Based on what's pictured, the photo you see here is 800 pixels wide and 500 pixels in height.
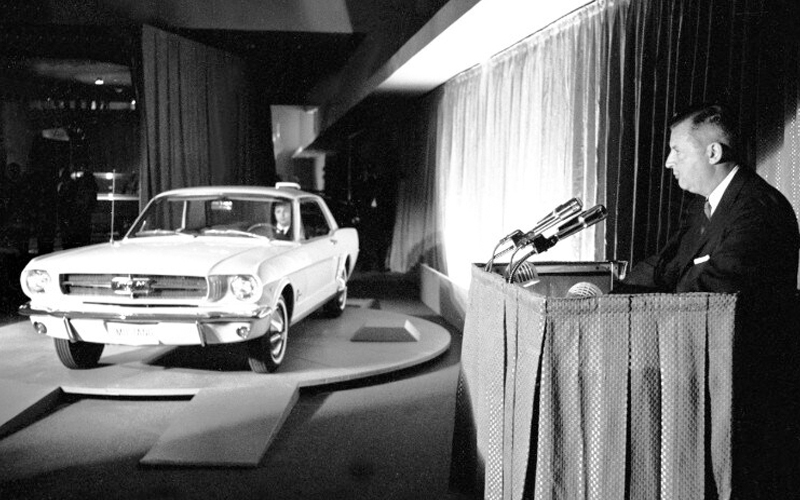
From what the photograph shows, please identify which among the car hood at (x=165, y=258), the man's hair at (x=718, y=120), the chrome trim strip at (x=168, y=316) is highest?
the man's hair at (x=718, y=120)

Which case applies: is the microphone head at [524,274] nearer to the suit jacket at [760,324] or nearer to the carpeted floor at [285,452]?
the suit jacket at [760,324]

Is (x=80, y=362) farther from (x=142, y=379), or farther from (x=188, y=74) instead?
(x=188, y=74)

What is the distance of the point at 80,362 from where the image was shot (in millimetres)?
5816

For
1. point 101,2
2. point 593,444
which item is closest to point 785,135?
point 593,444

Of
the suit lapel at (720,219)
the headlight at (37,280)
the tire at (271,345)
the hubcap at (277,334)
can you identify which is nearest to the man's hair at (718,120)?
the suit lapel at (720,219)

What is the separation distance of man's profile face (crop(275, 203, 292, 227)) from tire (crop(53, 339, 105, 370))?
195 cm

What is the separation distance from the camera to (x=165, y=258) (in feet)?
17.7

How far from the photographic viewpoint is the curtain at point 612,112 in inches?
148

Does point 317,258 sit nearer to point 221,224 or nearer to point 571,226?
point 221,224

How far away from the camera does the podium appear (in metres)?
2.13

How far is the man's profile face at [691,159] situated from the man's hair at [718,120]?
1.3 inches

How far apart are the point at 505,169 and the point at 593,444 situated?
586cm

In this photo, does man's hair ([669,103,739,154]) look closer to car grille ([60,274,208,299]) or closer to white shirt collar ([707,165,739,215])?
white shirt collar ([707,165,739,215])

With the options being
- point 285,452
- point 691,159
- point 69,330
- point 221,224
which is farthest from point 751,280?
point 221,224
